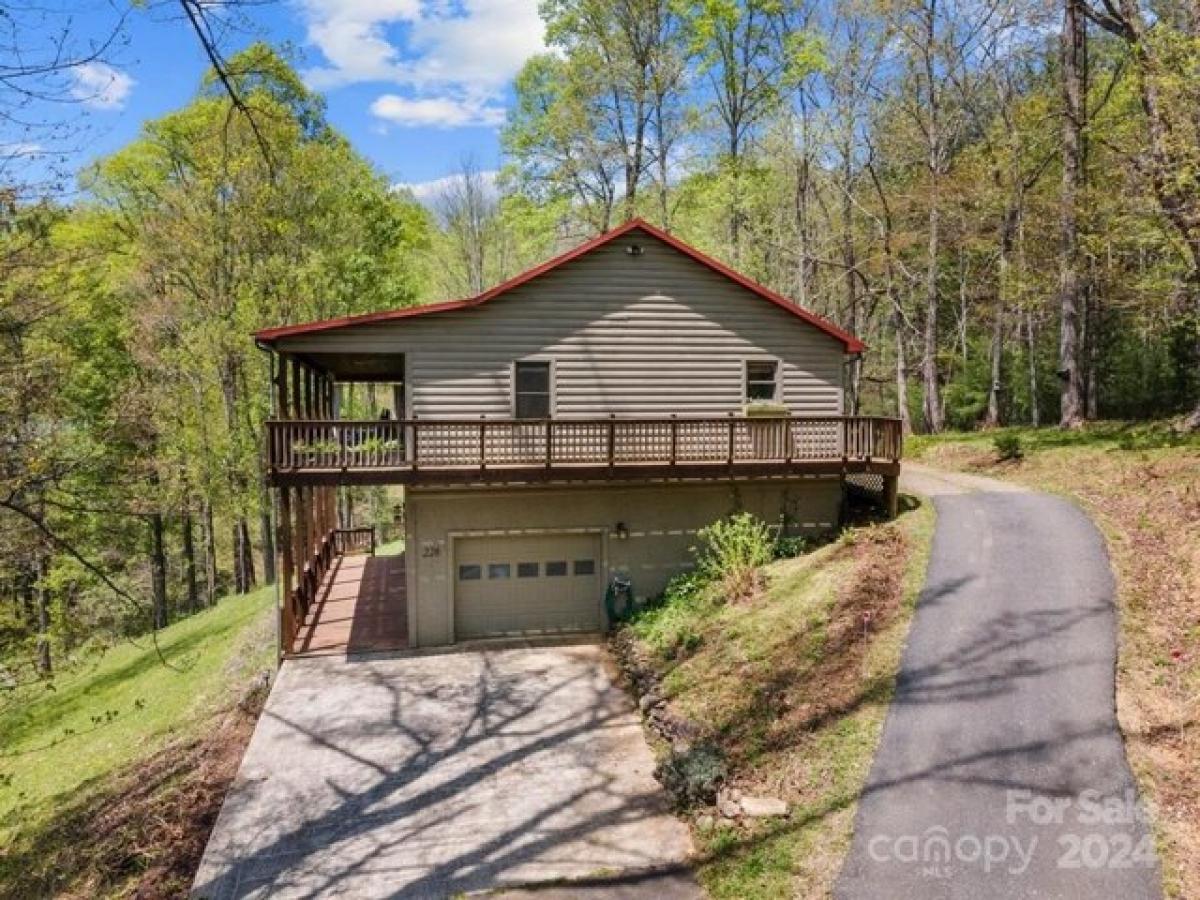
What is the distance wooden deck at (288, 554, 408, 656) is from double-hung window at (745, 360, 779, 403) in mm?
8232

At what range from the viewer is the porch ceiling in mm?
13930

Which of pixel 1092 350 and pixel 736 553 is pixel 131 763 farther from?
pixel 1092 350

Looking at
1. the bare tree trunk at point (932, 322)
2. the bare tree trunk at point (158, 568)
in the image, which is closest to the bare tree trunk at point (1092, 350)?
the bare tree trunk at point (932, 322)

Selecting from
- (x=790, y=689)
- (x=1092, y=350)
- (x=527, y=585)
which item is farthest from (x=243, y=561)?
(x=1092, y=350)

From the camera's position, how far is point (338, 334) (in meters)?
12.8

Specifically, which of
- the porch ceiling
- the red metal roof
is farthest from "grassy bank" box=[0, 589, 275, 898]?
the porch ceiling

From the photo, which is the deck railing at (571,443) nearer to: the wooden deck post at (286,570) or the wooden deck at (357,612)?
the wooden deck post at (286,570)

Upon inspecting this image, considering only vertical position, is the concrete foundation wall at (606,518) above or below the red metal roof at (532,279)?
below

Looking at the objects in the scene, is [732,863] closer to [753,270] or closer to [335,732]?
[335,732]

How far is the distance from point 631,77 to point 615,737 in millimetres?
23229

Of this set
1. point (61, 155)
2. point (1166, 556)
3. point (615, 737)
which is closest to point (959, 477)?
point (1166, 556)

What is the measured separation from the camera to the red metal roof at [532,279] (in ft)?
40.6

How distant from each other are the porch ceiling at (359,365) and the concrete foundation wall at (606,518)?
3027mm

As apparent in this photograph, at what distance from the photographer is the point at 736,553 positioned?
43.3 ft
